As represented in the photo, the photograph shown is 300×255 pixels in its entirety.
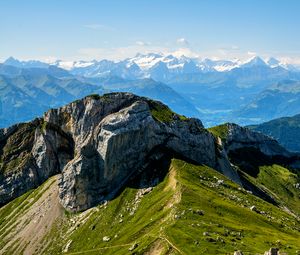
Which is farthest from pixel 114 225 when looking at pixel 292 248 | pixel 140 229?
pixel 292 248

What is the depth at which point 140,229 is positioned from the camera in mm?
167125

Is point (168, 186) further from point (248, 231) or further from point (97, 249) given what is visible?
point (248, 231)

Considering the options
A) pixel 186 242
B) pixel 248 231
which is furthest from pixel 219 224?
pixel 186 242

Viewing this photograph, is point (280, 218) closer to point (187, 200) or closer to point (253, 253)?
point (187, 200)

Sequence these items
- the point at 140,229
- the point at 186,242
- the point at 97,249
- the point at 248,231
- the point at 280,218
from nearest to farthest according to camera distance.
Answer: the point at 186,242
the point at 248,231
the point at 140,229
the point at 97,249
the point at 280,218

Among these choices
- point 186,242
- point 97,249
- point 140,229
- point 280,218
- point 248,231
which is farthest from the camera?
point 280,218

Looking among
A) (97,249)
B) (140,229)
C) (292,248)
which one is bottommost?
(97,249)

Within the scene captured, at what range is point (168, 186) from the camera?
198500mm

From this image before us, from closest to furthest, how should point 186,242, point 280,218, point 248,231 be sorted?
point 186,242
point 248,231
point 280,218

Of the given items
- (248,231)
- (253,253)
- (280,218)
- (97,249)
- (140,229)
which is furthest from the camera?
(280,218)

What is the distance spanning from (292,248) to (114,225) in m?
82.9

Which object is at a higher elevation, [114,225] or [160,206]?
[160,206]

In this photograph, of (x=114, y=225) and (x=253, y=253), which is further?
(x=114, y=225)

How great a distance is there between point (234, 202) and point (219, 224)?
132ft
